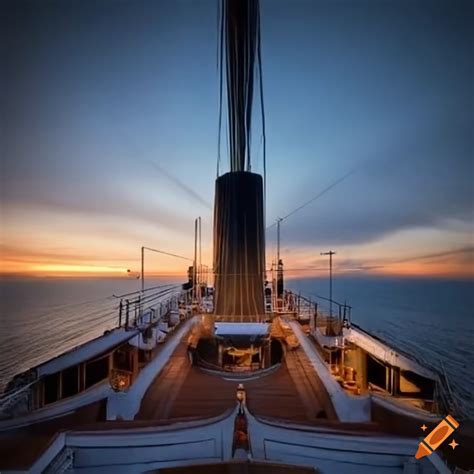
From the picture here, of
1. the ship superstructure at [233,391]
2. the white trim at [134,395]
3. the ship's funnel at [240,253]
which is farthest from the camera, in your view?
the ship's funnel at [240,253]

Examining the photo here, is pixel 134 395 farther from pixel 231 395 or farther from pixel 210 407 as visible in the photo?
pixel 231 395

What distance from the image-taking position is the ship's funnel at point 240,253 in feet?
10.2

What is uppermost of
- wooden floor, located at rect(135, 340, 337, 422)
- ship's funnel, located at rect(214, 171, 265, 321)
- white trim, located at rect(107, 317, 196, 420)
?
ship's funnel, located at rect(214, 171, 265, 321)

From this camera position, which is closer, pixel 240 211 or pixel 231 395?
pixel 231 395

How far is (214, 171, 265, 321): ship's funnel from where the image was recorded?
3104 millimetres

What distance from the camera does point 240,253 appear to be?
3100mm

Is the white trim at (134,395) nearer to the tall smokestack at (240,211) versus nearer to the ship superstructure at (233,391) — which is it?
the ship superstructure at (233,391)

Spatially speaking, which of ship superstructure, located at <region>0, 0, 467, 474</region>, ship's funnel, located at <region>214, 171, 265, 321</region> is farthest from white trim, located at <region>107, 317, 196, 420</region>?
ship's funnel, located at <region>214, 171, 265, 321</region>

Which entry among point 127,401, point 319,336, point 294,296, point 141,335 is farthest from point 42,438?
point 294,296

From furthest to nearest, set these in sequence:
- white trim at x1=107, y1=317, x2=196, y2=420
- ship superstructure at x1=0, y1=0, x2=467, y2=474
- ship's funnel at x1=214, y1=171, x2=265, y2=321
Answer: ship's funnel at x1=214, y1=171, x2=265, y2=321
white trim at x1=107, y1=317, x2=196, y2=420
ship superstructure at x1=0, y1=0, x2=467, y2=474

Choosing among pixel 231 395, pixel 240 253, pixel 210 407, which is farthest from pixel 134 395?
pixel 240 253

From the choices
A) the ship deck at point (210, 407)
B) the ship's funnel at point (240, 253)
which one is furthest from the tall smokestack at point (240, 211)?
the ship deck at point (210, 407)

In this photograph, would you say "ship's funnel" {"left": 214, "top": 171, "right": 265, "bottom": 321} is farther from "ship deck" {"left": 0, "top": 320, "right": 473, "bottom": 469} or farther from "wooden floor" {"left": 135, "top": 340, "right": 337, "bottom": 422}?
"wooden floor" {"left": 135, "top": 340, "right": 337, "bottom": 422}

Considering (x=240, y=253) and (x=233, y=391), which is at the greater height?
(x=240, y=253)
